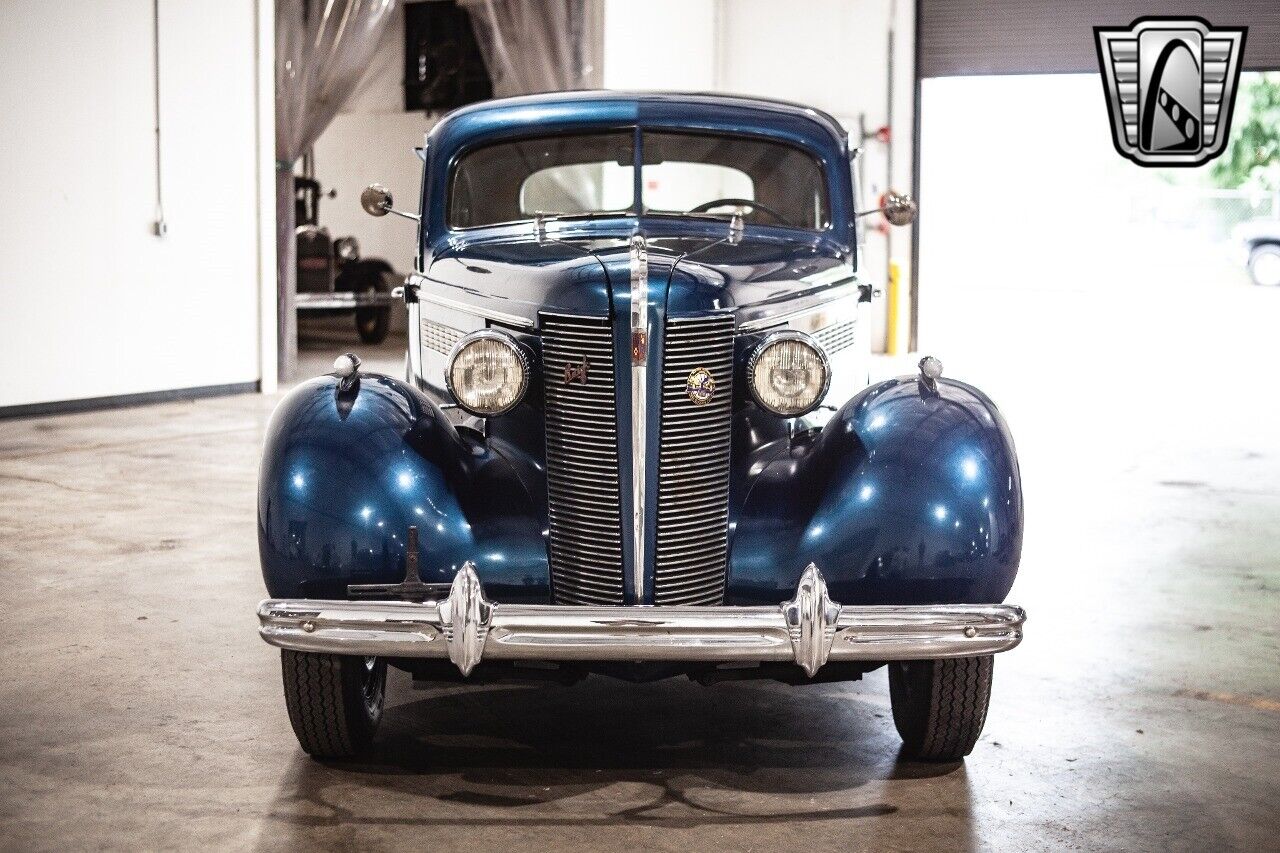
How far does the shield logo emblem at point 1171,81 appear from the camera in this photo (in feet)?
47.7

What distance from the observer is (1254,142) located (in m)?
18.8

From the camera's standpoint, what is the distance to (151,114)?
1010 cm

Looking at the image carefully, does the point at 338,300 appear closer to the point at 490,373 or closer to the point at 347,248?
the point at 347,248

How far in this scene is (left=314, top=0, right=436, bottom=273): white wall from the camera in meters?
16.6

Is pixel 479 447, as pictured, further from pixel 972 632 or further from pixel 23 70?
pixel 23 70

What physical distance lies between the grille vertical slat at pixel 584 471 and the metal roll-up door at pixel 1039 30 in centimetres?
1275

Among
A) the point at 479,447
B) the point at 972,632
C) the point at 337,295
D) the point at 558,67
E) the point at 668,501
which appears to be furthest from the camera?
the point at 337,295

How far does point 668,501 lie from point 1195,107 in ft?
45.1

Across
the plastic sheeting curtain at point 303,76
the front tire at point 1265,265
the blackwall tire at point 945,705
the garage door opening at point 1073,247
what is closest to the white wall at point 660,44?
the plastic sheeting curtain at point 303,76

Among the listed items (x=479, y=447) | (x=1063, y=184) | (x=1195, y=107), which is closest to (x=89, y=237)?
(x=479, y=447)

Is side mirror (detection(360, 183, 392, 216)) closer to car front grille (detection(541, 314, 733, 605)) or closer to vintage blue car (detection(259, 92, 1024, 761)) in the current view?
vintage blue car (detection(259, 92, 1024, 761))

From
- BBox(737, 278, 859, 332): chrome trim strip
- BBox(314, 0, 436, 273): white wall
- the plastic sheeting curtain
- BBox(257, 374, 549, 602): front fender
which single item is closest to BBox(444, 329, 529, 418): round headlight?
BBox(257, 374, 549, 602): front fender

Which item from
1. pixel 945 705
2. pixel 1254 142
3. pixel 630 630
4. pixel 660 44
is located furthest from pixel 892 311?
pixel 630 630

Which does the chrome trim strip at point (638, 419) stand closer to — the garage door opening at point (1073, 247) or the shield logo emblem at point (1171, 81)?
the garage door opening at point (1073, 247)
